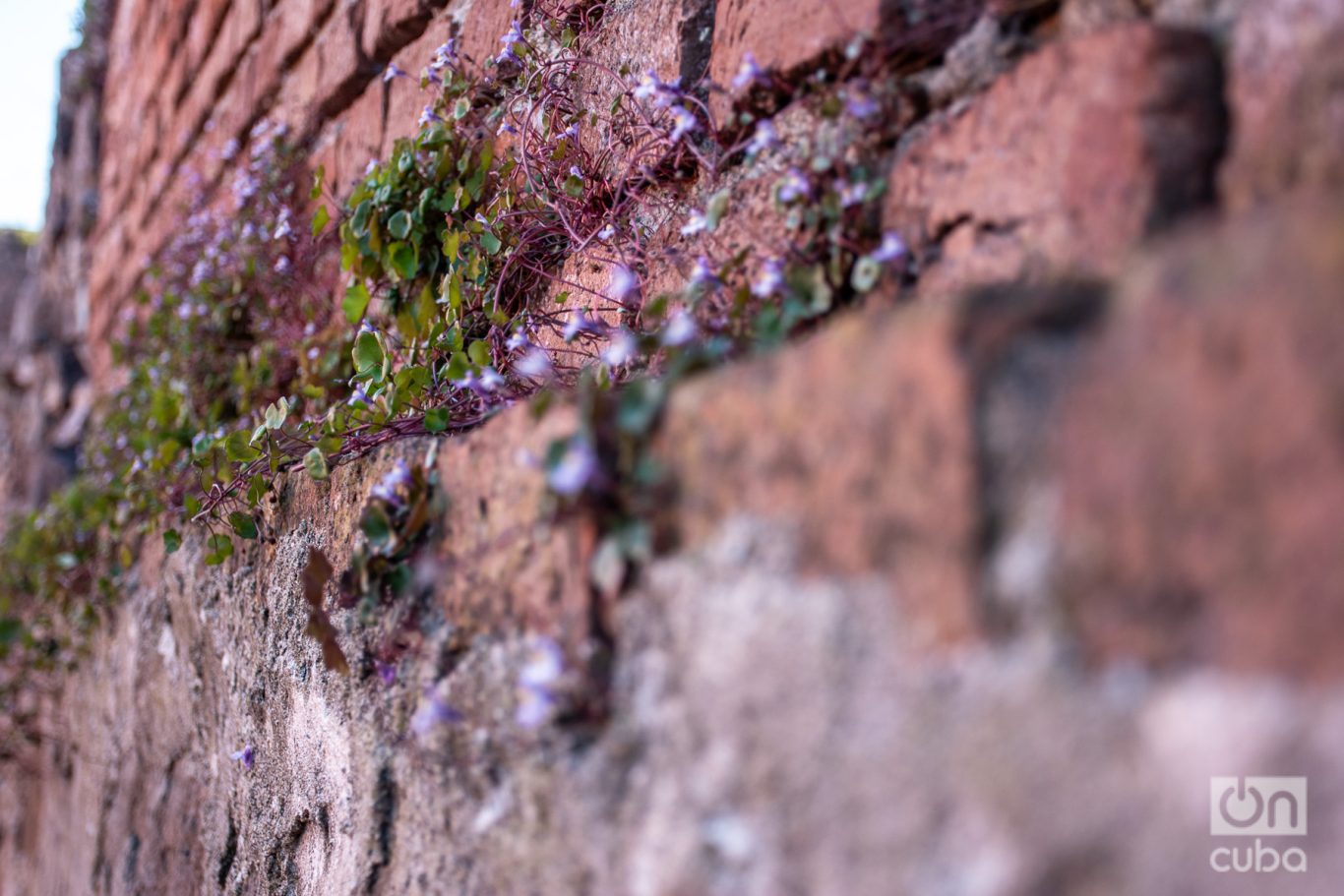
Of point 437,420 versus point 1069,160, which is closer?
point 1069,160

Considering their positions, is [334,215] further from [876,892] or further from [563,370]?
[876,892]

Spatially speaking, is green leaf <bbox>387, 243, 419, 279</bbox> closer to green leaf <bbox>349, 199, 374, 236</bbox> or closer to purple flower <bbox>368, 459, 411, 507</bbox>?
green leaf <bbox>349, 199, 374, 236</bbox>

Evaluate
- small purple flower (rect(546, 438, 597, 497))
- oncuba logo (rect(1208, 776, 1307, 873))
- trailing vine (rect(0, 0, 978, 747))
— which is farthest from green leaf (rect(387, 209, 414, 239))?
oncuba logo (rect(1208, 776, 1307, 873))

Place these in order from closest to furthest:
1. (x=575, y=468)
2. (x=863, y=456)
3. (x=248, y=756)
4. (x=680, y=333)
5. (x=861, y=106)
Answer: (x=863, y=456)
(x=575, y=468)
(x=680, y=333)
(x=861, y=106)
(x=248, y=756)

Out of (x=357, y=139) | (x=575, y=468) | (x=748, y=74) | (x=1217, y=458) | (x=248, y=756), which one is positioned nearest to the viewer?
(x=1217, y=458)

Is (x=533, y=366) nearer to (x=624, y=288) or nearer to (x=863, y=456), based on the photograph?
(x=624, y=288)

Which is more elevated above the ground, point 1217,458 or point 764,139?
point 764,139

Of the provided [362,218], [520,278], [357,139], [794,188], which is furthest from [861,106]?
[357,139]
